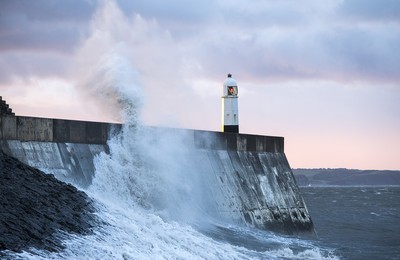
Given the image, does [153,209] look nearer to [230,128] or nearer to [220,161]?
[220,161]

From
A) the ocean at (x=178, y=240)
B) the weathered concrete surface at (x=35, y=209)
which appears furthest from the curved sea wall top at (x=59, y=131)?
the weathered concrete surface at (x=35, y=209)

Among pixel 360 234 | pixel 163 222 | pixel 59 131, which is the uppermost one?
pixel 59 131

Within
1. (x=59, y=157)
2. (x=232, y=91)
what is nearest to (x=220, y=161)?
(x=232, y=91)

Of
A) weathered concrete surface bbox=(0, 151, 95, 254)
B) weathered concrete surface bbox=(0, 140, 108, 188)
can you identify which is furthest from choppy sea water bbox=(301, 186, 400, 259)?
weathered concrete surface bbox=(0, 151, 95, 254)

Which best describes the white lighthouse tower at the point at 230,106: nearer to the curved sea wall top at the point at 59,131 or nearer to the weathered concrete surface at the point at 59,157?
the curved sea wall top at the point at 59,131

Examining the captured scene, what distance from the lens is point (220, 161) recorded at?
21.4 m

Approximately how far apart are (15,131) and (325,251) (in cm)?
730

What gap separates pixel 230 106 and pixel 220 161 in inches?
184

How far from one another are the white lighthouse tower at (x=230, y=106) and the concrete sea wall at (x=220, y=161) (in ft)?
4.15

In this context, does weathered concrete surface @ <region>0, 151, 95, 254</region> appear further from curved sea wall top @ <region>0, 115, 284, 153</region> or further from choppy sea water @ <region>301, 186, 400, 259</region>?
choppy sea water @ <region>301, 186, 400, 259</region>

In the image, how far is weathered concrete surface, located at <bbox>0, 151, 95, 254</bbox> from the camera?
32.4 feet

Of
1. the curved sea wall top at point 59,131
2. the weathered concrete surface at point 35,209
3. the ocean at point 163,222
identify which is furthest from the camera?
the curved sea wall top at point 59,131

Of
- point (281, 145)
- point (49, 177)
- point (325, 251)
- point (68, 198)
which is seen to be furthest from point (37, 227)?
point (281, 145)

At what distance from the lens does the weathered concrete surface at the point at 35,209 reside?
32.4ft
